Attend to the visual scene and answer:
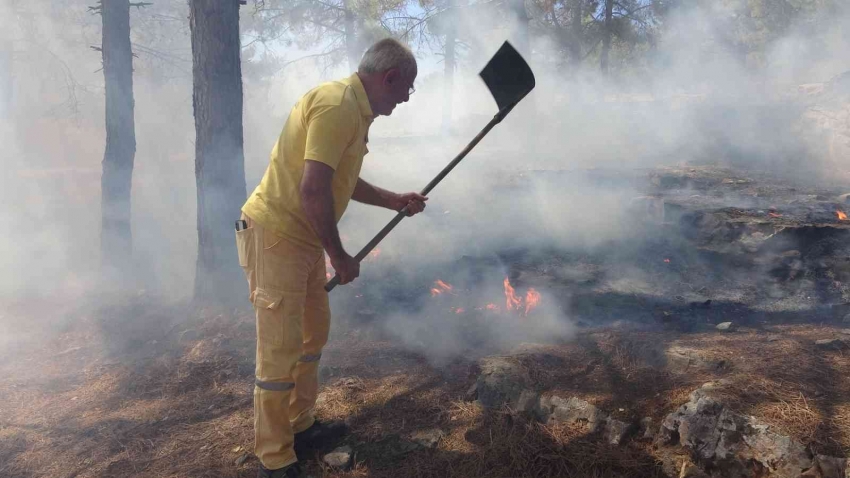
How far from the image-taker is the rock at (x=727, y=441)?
95.8 inches

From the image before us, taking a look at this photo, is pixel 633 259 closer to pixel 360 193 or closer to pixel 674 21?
pixel 360 193

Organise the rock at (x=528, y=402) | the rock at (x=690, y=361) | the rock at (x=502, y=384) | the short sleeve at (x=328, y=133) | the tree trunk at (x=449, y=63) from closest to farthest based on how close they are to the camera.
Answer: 1. the short sleeve at (x=328, y=133)
2. the rock at (x=528, y=402)
3. the rock at (x=502, y=384)
4. the rock at (x=690, y=361)
5. the tree trunk at (x=449, y=63)

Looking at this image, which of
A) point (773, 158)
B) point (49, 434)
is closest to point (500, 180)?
point (773, 158)

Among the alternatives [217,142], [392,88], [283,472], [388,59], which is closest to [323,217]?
[392,88]

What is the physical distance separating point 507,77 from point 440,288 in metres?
2.97

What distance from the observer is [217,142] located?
5711 millimetres

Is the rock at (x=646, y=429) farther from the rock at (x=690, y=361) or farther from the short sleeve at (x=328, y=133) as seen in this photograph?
the short sleeve at (x=328, y=133)

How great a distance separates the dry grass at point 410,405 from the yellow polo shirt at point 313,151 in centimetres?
139

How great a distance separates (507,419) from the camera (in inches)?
124

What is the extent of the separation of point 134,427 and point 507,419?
2540 millimetres

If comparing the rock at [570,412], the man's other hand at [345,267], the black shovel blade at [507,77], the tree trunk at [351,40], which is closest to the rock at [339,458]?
the man's other hand at [345,267]

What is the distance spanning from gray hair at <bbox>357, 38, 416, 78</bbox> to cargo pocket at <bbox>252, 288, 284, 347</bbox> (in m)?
1.23

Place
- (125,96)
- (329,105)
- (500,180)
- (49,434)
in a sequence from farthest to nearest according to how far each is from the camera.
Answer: (500,180) < (125,96) < (49,434) < (329,105)

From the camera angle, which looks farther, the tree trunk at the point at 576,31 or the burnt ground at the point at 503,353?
the tree trunk at the point at 576,31
